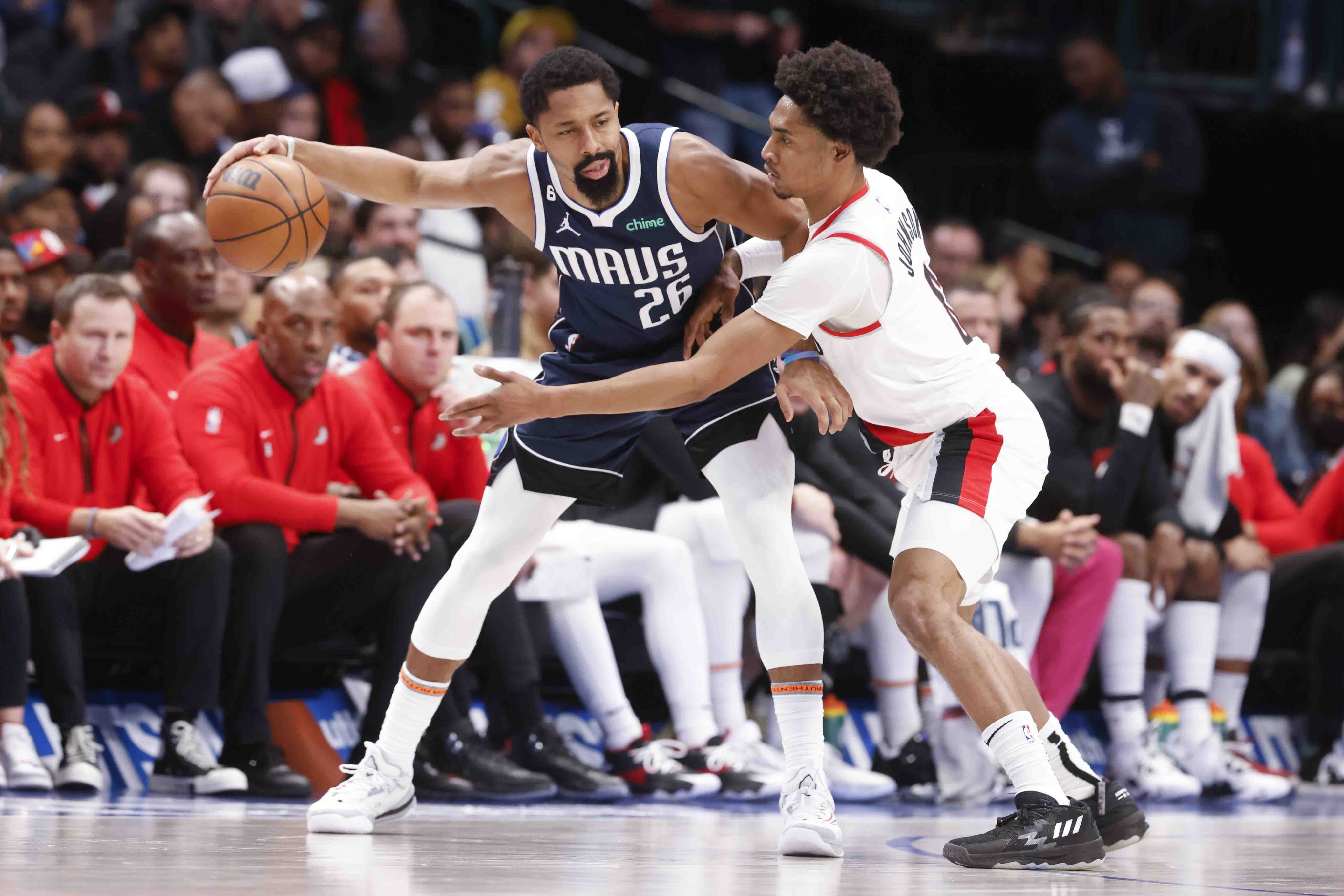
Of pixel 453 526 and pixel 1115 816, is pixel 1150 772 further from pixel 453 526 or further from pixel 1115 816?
pixel 453 526

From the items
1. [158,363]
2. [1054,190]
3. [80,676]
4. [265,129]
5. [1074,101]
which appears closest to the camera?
[80,676]

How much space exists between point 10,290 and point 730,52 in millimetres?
6965

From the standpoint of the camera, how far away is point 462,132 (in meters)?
10.2

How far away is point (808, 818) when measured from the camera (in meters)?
4.28

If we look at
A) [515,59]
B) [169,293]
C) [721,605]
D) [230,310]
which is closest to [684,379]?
[721,605]

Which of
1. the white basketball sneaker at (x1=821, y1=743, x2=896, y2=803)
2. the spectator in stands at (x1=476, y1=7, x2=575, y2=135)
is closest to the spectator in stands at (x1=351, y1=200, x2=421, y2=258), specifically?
the spectator in stands at (x1=476, y1=7, x2=575, y2=135)

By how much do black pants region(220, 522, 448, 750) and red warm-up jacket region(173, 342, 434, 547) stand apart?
106 mm

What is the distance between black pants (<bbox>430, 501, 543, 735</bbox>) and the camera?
5.93m

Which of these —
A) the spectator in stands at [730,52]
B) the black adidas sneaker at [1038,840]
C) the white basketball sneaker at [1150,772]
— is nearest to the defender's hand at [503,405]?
the black adidas sneaker at [1038,840]

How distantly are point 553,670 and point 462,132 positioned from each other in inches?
185

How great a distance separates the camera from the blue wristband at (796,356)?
4336mm

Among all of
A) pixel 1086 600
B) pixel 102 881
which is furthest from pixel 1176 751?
pixel 102 881

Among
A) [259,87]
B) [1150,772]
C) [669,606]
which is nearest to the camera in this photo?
[669,606]

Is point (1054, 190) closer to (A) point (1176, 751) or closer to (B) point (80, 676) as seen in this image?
(A) point (1176, 751)
